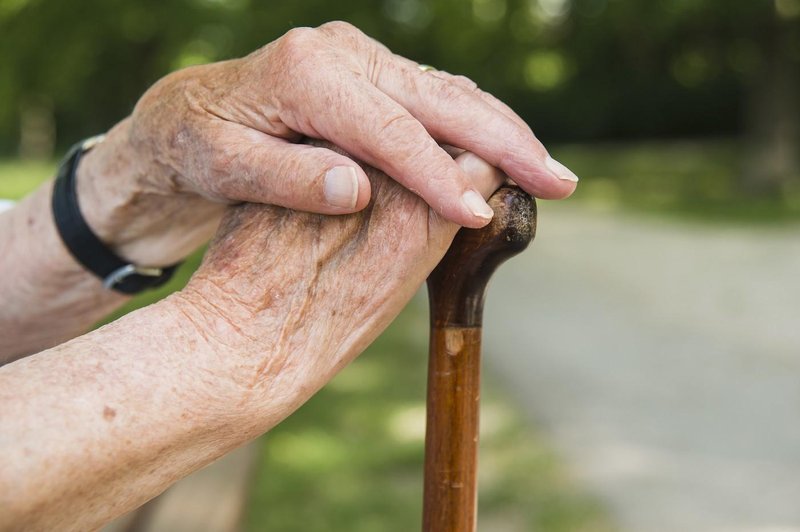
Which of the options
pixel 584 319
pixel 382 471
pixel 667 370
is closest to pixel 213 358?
pixel 382 471

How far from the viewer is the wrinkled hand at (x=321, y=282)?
1.10 metres

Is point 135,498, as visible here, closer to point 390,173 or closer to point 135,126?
point 390,173

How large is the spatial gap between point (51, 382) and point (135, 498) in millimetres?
165

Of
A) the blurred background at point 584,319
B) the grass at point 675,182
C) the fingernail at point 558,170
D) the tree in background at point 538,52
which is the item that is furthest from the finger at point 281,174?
the grass at point 675,182

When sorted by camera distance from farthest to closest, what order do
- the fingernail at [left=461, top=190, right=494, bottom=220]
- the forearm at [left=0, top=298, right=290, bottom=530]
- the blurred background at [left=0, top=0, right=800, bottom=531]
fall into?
the blurred background at [left=0, top=0, right=800, bottom=531], the fingernail at [left=461, top=190, right=494, bottom=220], the forearm at [left=0, top=298, right=290, bottom=530]

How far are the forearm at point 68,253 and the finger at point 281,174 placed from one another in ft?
1.26

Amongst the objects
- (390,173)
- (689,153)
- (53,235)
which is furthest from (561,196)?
(689,153)

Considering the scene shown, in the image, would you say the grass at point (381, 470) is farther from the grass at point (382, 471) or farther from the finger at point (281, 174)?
the finger at point (281, 174)

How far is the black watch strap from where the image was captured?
5.66 feet

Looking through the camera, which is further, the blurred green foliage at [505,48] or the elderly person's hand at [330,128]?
the blurred green foliage at [505,48]

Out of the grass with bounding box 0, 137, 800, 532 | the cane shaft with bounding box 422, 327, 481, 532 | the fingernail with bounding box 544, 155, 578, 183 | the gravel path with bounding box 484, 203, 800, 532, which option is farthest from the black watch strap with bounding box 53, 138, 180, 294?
the gravel path with bounding box 484, 203, 800, 532

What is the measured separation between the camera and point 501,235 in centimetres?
112

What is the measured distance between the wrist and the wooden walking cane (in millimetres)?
591

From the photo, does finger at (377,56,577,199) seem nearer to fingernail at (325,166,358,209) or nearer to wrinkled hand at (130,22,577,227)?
wrinkled hand at (130,22,577,227)
